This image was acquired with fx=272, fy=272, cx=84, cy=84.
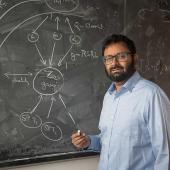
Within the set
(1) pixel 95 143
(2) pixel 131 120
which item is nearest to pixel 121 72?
(2) pixel 131 120

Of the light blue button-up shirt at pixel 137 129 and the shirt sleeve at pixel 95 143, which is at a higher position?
the light blue button-up shirt at pixel 137 129

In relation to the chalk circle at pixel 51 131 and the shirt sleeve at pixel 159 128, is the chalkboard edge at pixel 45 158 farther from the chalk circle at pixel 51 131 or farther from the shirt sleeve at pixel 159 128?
the shirt sleeve at pixel 159 128

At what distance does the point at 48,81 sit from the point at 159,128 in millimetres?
937

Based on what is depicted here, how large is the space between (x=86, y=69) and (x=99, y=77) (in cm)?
13

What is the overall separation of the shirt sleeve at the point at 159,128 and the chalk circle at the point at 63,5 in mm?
972

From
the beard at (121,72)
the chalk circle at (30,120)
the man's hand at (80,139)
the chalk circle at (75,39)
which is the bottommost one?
the man's hand at (80,139)

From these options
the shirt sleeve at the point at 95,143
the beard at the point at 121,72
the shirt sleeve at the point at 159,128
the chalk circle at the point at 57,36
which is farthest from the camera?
the chalk circle at the point at 57,36

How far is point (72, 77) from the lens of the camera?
2.11m

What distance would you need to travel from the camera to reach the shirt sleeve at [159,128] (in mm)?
1424

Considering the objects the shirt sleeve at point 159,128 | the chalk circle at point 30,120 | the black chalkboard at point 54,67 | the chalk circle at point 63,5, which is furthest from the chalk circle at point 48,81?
the shirt sleeve at point 159,128

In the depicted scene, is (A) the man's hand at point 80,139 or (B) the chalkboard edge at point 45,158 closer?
(A) the man's hand at point 80,139

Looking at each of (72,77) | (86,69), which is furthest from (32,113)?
(86,69)

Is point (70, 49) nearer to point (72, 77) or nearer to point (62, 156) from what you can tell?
point (72, 77)

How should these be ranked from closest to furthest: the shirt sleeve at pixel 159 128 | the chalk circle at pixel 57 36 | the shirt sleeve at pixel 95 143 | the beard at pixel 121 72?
the shirt sleeve at pixel 159 128 < the beard at pixel 121 72 < the shirt sleeve at pixel 95 143 < the chalk circle at pixel 57 36
